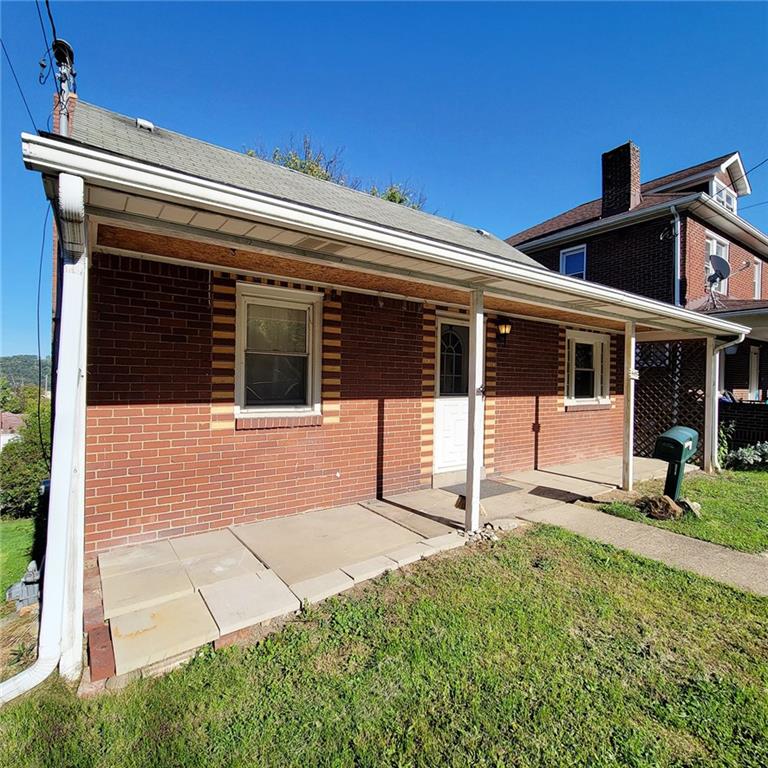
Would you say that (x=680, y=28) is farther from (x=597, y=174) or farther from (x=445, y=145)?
(x=445, y=145)

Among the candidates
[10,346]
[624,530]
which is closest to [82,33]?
[10,346]

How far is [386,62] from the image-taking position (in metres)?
9.70

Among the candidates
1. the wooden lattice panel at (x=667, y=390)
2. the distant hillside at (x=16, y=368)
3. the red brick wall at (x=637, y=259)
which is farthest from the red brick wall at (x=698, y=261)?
the distant hillside at (x=16, y=368)

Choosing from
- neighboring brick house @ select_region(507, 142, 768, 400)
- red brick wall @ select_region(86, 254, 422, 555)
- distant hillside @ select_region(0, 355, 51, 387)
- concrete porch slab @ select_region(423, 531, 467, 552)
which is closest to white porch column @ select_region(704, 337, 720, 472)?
neighboring brick house @ select_region(507, 142, 768, 400)

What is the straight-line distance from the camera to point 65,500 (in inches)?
93.1

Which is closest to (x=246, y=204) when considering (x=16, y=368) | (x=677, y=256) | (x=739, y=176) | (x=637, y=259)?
(x=16, y=368)

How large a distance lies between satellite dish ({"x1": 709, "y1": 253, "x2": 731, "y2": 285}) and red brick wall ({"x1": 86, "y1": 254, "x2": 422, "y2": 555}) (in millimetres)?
12127

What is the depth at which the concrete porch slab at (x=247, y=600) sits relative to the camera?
2895mm

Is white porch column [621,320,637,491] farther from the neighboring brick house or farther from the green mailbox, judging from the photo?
the neighboring brick house

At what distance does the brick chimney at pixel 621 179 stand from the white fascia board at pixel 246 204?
1102cm

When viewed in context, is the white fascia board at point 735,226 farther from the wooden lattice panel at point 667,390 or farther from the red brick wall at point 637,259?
the wooden lattice panel at point 667,390

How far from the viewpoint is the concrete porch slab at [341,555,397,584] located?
3.56m

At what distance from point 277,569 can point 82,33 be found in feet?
22.8

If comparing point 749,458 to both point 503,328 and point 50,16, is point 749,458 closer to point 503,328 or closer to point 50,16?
point 503,328
